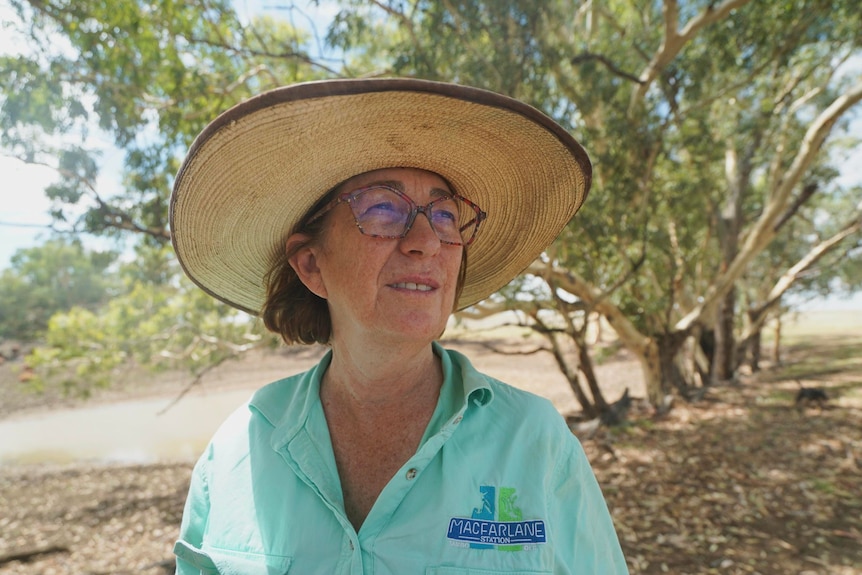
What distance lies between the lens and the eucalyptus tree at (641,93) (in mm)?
5402

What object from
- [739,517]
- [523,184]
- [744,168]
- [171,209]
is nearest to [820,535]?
[739,517]

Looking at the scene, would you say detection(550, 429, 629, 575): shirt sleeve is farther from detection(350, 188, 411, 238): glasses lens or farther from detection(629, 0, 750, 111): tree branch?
detection(629, 0, 750, 111): tree branch

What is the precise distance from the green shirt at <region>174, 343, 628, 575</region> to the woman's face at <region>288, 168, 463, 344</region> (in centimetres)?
24

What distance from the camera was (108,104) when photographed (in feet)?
18.8

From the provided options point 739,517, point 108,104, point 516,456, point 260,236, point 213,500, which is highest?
point 108,104

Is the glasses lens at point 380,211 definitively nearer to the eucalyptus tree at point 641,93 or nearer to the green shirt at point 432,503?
the green shirt at point 432,503

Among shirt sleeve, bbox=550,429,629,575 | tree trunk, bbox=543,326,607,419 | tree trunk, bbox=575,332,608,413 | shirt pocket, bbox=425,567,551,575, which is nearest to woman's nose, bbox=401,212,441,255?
shirt sleeve, bbox=550,429,629,575

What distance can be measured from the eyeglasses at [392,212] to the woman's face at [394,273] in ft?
0.06

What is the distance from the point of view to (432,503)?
4.30ft

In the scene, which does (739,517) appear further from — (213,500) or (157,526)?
(157,526)

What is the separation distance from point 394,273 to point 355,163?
1.16 ft

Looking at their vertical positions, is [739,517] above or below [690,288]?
below

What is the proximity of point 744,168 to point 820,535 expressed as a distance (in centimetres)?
655

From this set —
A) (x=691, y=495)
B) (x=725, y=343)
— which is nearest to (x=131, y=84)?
(x=691, y=495)
